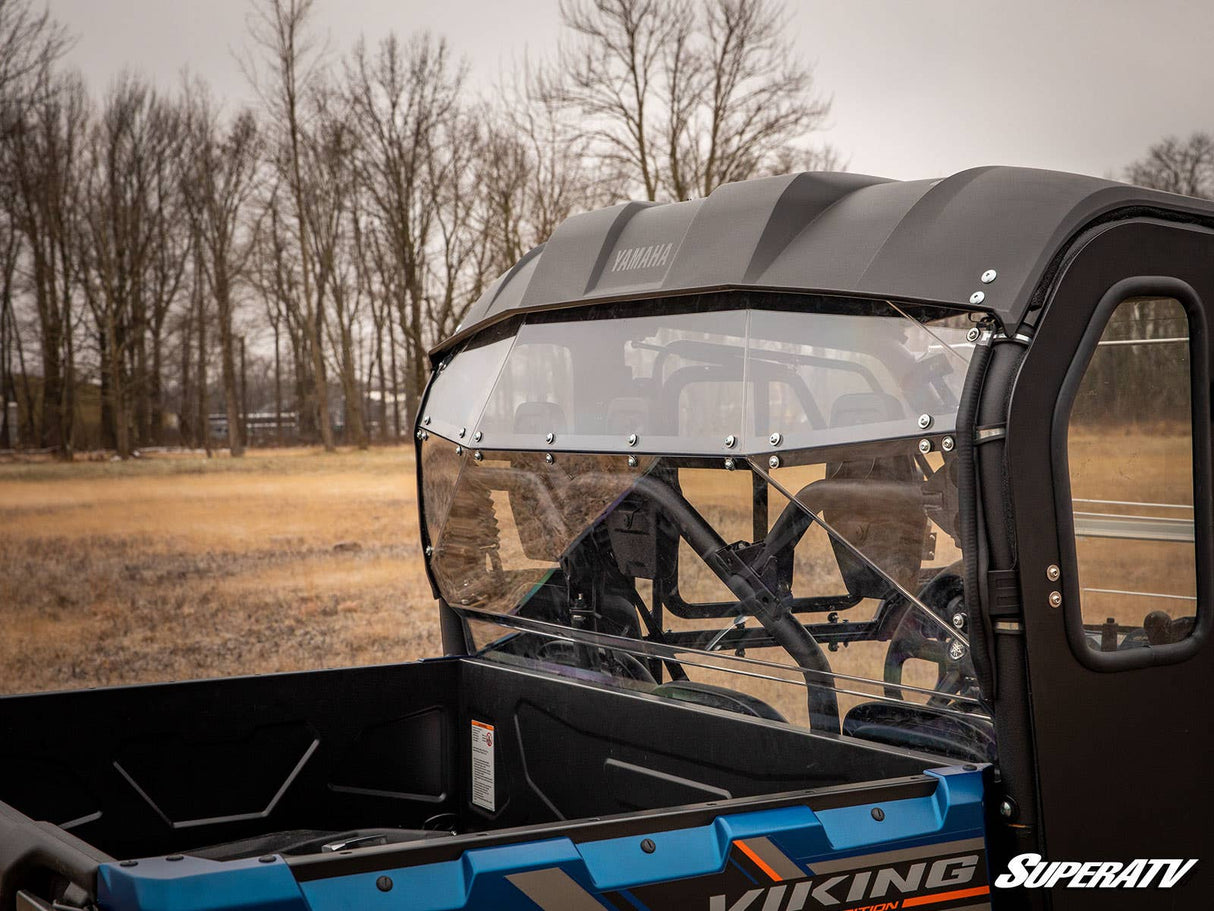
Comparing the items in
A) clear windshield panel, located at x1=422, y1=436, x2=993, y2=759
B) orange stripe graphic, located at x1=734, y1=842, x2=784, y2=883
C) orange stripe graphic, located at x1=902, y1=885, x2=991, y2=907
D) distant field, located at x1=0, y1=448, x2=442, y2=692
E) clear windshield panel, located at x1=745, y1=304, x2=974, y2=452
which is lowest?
distant field, located at x1=0, y1=448, x2=442, y2=692

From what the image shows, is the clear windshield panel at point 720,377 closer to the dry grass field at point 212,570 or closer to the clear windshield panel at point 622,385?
the clear windshield panel at point 622,385

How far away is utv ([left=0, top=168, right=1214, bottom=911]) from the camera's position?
1906 millimetres

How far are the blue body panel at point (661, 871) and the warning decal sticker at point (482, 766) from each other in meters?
1.50

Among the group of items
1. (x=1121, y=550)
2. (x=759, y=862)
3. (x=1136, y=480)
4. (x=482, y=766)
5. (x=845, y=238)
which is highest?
(x=845, y=238)

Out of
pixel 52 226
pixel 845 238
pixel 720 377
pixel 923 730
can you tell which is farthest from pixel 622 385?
pixel 52 226

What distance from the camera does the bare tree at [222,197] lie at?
63.1 feet

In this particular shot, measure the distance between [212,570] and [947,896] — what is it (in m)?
11.7

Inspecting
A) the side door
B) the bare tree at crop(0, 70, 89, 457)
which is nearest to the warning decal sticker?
the side door

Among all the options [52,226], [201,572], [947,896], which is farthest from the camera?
[52,226]

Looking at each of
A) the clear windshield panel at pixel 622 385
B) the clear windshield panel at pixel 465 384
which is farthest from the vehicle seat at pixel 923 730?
the clear windshield panel at pixel 465 384

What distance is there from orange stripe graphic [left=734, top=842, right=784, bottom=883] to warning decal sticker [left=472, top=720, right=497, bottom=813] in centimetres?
150

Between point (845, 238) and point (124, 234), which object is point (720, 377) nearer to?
point (845, 238)

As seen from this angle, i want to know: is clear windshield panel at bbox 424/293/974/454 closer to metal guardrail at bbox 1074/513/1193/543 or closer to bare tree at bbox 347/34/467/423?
metal guardrail at bbox 1074/513/1193/543

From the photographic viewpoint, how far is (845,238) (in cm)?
247
